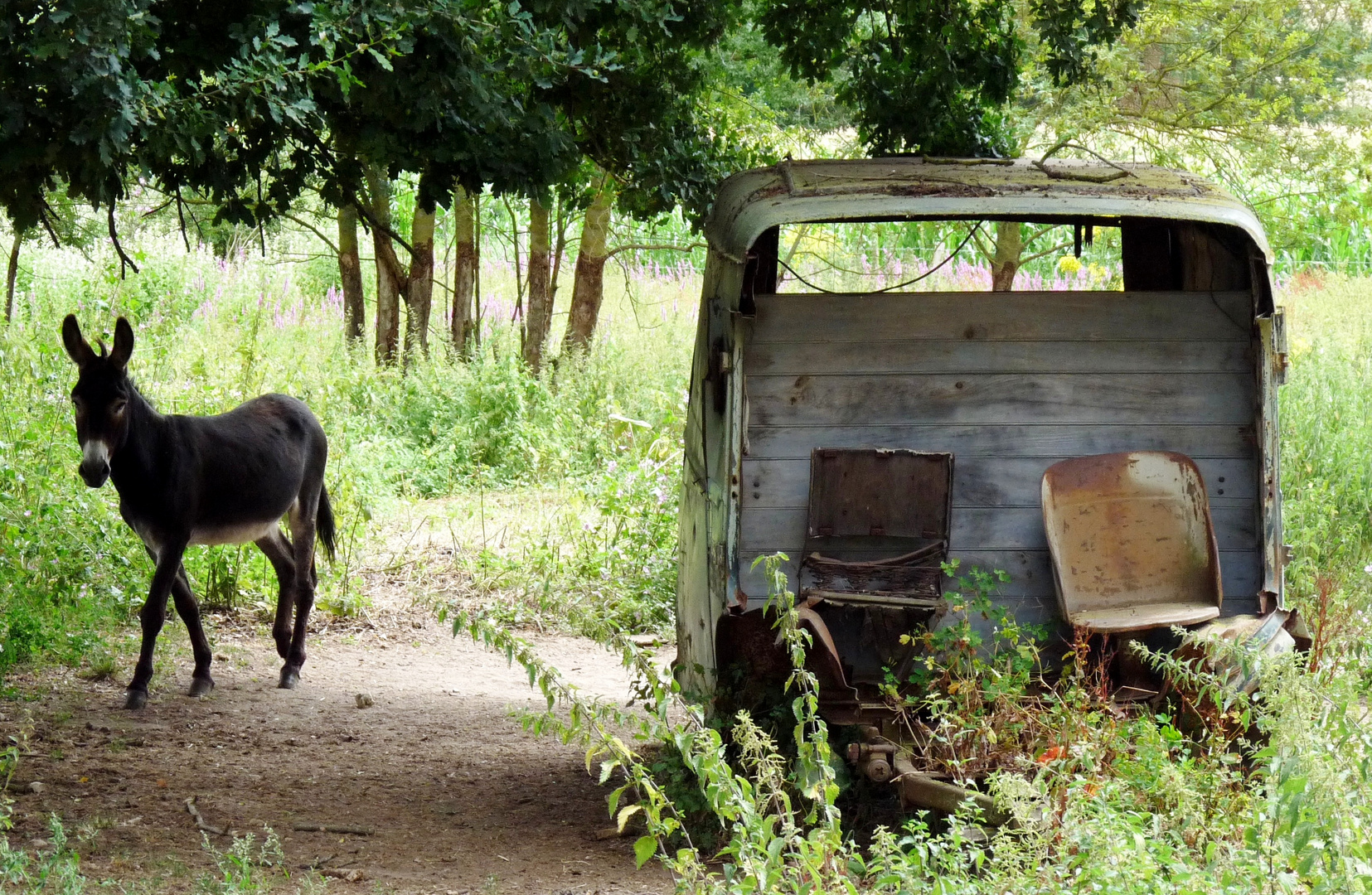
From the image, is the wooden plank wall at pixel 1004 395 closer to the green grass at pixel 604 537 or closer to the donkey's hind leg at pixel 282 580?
the green grass at pixel 604 537

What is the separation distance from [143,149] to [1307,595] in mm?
6267

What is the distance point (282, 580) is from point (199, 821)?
281cm

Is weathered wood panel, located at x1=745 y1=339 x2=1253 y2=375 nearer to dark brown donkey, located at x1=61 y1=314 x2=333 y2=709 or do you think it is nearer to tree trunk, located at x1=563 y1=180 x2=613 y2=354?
dark brown donkey, located at x1=61 y1=314 x2=333 y2=709

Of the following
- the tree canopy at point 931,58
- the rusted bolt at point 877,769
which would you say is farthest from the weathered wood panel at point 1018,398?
the tree canopy at point 931,58

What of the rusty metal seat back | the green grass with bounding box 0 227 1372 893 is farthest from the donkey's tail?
the rusty metal seat back

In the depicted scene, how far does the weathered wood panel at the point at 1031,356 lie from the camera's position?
5.53 meters

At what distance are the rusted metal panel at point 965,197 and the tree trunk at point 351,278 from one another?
860 cm

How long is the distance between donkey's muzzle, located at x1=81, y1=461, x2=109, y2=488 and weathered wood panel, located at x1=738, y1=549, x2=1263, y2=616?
326cm

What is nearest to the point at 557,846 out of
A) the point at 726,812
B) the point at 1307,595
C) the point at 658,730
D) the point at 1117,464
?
the point at 658,730

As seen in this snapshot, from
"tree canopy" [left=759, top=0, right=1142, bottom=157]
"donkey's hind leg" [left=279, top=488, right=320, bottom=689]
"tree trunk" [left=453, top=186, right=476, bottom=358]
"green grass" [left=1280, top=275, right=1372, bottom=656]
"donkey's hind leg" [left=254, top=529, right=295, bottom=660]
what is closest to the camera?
"green grass" [left=1280, top=275, right=1372, bottom=656]

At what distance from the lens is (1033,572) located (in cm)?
550

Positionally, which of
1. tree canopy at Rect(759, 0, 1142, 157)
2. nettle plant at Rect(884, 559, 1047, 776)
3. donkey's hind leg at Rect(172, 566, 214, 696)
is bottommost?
donkey's hind leg at Rect(172, 566, 214, 696)

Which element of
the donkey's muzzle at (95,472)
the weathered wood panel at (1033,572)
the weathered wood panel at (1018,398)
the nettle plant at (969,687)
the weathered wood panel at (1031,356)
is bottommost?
the nettle plant at (969,687)

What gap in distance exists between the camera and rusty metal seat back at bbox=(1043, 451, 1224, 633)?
5.34m
